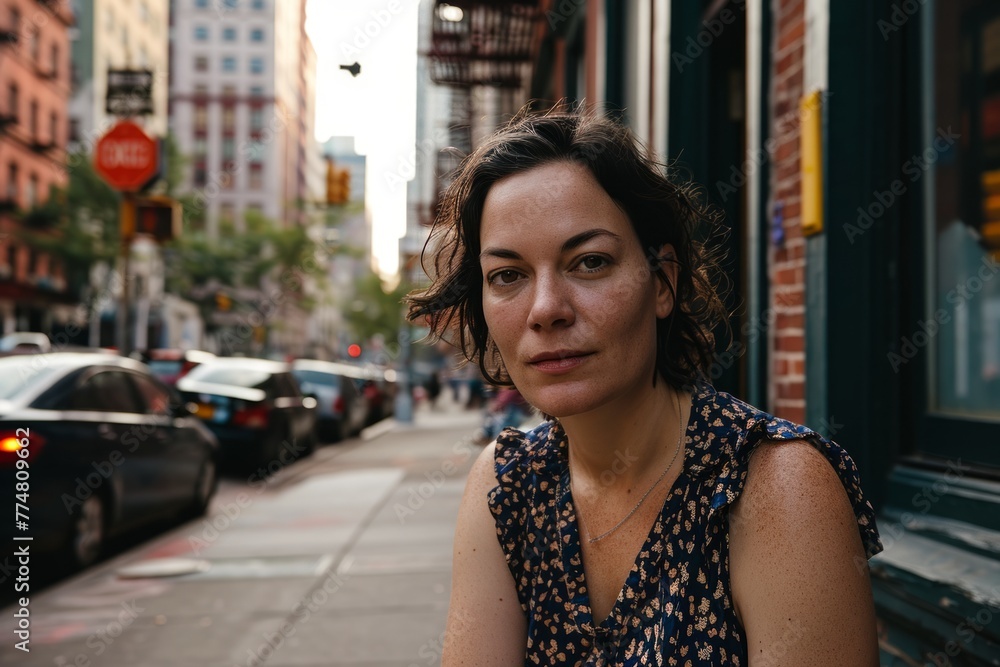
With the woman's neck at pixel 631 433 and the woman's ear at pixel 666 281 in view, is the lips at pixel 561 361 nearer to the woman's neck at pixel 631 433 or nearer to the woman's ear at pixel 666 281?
the woman's neck at pixel 631 433

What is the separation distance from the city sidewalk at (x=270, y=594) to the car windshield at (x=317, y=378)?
909cm

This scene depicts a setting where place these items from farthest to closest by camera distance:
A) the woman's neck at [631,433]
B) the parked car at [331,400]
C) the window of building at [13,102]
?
1. the window of building at [13,102]
2. the parked car at [331,400]
3. the woman's neck at [631,433]

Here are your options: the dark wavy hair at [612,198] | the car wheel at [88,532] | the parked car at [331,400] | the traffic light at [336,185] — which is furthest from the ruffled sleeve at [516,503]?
the parked car at [331,400]

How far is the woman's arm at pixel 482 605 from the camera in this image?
1.93 m

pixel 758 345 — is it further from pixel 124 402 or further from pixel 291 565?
pixel 124 402

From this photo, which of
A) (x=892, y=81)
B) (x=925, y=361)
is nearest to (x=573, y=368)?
(x=925, y=361)

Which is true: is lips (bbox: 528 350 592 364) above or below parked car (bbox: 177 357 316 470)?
above

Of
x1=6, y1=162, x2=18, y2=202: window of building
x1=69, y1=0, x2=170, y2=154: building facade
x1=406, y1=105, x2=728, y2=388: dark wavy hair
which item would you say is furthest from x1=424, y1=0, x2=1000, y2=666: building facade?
x1=69, y1=0, x2=170, y2=154: building facade

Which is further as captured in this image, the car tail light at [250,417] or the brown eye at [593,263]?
the car tail light at [250,417]

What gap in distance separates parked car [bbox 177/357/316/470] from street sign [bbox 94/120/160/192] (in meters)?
2.99

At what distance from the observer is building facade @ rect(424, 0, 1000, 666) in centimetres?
266

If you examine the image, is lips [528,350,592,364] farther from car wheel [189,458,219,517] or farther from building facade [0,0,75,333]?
building facade [0,0,75,333]

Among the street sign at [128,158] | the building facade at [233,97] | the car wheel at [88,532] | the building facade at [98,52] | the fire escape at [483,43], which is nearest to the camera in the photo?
the car wheel at [88,532]

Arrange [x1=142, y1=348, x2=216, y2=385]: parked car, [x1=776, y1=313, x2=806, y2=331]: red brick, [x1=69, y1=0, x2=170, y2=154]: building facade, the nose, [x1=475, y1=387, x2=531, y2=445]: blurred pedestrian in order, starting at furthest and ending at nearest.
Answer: [x1=69, y1=0, x2=170, y2=154]: building facade → [x1=142, y1=348, x2=216, y2=385]: parked car → [x1=475, y1=387, x2=531, y2=445]: blurred pedestrian → [x1=776, y1=313, x2=806, y2=331]: red brick → the nose
